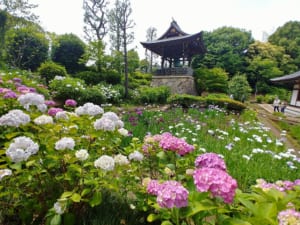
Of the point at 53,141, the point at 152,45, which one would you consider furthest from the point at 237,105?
the point at 53,141

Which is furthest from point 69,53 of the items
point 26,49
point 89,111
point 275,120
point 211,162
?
point 211,162

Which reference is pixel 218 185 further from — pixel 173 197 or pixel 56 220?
pixel 56 220

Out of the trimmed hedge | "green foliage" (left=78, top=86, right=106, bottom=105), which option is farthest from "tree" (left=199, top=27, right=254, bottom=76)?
"green foliage" (left=78, top=86, right=106, bottom=105)

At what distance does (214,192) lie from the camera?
79cm

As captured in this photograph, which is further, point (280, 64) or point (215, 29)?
point (215, 29)

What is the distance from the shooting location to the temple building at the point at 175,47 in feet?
48.7

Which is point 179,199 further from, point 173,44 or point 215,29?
point 215,29

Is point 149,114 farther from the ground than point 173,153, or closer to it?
closer to it

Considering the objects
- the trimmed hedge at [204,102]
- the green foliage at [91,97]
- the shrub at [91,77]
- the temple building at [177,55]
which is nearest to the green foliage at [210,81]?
the temple building at [177,55]

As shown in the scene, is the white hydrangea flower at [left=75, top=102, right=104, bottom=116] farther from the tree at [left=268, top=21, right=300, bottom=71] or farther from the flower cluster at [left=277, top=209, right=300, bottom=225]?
the tree at [left=268, top=21, right=300, bottom=71]

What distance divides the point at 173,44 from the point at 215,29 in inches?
810

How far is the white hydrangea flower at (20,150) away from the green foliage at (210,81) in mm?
16916

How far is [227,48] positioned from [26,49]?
75.6 feet

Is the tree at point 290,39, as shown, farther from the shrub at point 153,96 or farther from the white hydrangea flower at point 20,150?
the white hydrangea flower at point 20,150
